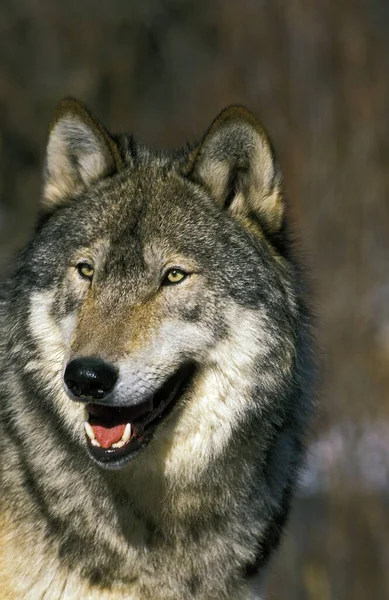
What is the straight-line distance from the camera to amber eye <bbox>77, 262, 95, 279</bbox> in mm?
3580

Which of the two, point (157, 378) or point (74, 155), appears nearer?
point (157, 378)

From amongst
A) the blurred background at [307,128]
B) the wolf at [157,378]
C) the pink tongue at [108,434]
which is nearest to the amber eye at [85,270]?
the wolf at [157,378]

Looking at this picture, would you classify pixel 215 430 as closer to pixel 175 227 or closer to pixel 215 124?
pixel 175 227

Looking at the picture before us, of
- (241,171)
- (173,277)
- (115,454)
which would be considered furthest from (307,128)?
(115,454)

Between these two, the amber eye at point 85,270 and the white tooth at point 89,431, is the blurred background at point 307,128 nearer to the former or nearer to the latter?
the amber eye at point 85,270

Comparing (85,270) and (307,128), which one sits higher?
(307,128)

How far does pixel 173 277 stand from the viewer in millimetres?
3564

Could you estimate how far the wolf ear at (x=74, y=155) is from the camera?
3886 mm

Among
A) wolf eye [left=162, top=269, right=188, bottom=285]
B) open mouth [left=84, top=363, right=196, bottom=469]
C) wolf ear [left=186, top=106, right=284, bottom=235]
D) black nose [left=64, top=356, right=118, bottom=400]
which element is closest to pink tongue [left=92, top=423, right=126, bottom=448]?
open mouth [left=84, top=363, right=196, bottom=469]

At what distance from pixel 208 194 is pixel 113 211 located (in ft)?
1.34

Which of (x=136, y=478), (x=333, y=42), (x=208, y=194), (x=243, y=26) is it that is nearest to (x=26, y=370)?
(x=136, y=478)

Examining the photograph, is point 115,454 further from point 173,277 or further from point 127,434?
point 173,277

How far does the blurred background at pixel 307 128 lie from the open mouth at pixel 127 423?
1069 mm

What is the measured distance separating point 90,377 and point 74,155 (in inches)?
45.9
